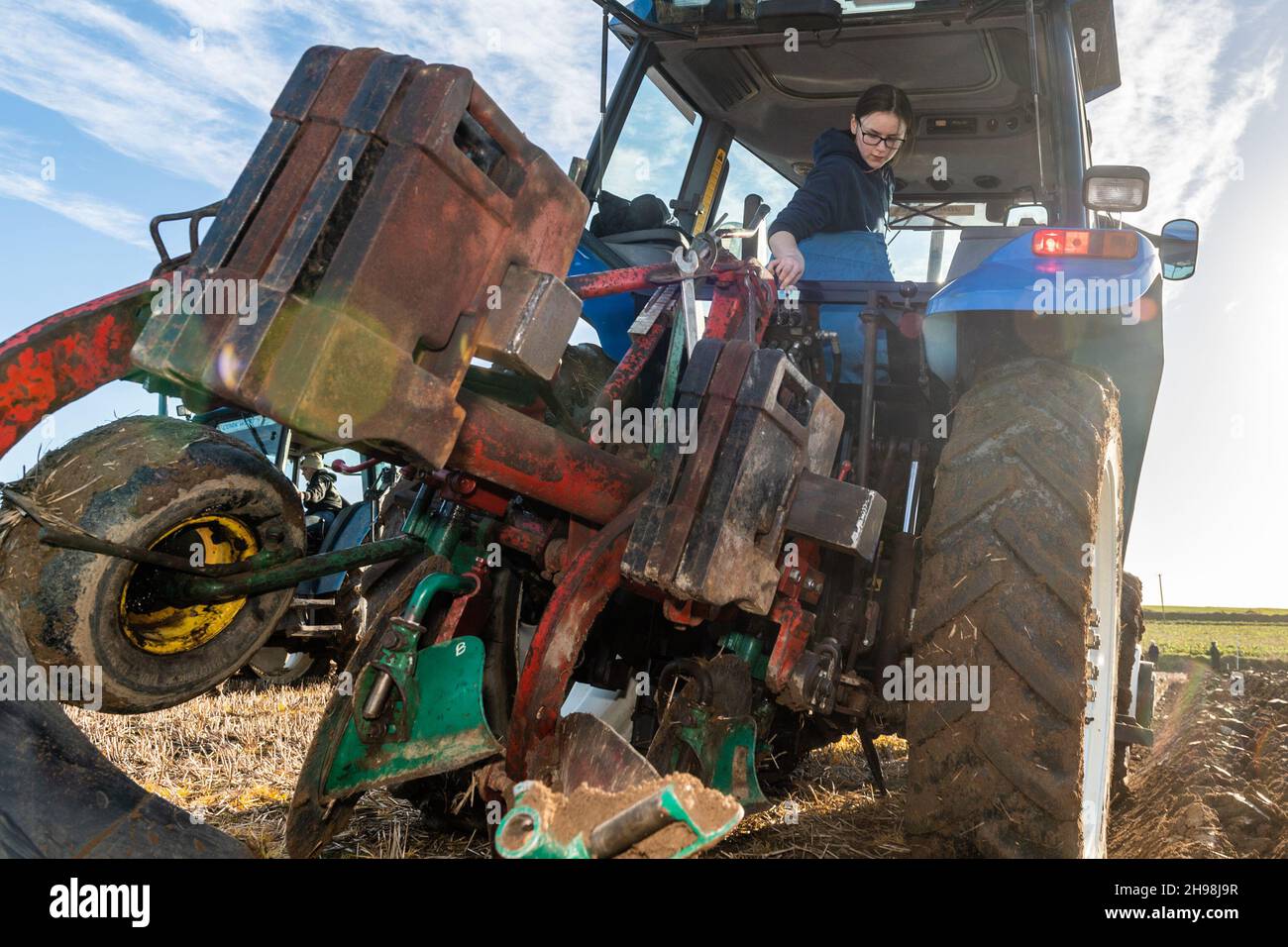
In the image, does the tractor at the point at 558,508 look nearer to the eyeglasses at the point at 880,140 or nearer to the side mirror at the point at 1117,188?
the side mirror at the point at 1117,188

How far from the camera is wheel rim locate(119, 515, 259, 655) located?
2189 millimetres

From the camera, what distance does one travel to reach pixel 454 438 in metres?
1.87

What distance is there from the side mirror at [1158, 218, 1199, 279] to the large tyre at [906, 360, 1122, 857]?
1.28 meters

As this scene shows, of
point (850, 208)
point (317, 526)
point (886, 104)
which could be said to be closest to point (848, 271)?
point (850, 208)

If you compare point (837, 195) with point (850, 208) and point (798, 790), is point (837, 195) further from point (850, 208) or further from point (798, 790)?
point (798, 790)

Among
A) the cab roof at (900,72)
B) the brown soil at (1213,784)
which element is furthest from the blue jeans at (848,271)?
the brown soil at (1213,784)

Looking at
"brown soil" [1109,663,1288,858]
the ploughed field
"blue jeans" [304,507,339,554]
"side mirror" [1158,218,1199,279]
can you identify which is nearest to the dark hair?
"side mirror" [1158,218,1199,279]

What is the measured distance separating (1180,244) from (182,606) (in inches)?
126

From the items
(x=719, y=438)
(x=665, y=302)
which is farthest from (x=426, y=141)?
(x=665, y=302)

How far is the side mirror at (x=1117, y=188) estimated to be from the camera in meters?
2.95

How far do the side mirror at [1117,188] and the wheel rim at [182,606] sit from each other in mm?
2558

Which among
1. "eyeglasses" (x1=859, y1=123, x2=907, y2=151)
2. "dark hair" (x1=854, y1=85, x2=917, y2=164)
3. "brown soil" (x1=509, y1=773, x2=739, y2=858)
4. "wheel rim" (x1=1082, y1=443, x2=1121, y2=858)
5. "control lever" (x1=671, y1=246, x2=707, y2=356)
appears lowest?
"brown soil" (x1=509, y1=773, x2=739, y2=858)

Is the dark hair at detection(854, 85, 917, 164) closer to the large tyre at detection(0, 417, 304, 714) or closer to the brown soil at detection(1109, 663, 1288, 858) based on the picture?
the large tyre at detection(0, 417, 304, 714)

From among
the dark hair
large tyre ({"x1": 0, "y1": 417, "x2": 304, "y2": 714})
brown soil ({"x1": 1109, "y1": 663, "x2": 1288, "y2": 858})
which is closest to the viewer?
large tyre ({"x1": 0, "y1": 417, "x2": 304, "y2": 714})
